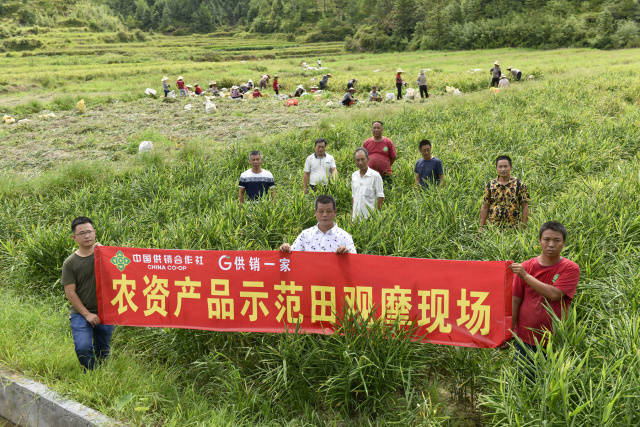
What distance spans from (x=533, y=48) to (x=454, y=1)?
→ 64.7 feet

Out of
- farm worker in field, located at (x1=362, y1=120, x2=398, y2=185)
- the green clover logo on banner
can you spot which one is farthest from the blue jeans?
farm worker in field, located at (x1=362, y1=120, x2=398, y2=185)

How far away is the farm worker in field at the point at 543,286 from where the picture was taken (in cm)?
328

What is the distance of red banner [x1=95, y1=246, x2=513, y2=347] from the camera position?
372 centimetres

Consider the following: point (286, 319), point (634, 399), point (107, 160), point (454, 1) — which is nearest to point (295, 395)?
point (286, 319)

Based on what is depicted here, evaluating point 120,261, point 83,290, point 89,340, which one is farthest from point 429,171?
point 89,340

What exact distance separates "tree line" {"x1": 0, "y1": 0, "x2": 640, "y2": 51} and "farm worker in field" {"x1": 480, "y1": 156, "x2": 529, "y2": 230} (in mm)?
48082

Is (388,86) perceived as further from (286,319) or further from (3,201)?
(286,319)

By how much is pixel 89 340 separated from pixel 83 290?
47 centimetres

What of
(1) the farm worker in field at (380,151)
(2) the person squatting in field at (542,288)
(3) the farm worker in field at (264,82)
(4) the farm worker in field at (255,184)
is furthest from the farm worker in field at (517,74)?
(2) the person squatting in field at (542,288)

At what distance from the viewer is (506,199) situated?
5410 mm

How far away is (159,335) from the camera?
4.61 meters

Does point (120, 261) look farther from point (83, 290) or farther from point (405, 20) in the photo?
point (405, 20)

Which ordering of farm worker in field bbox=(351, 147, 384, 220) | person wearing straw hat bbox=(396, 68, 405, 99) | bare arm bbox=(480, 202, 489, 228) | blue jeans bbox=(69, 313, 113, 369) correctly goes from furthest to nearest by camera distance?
person wearing straw hat bbox=(396, 68, 405, 99) < farm worker in field bbox=(351, 147, 384, 220) < bare arm bbox=(480, 202, 489, 228) < blue jeans bbox=(69, 313, 113, 369)

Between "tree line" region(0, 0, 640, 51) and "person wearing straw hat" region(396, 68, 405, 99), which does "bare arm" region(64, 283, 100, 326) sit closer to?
"person wearing straw hat" region(396, 68, 405, 99)
